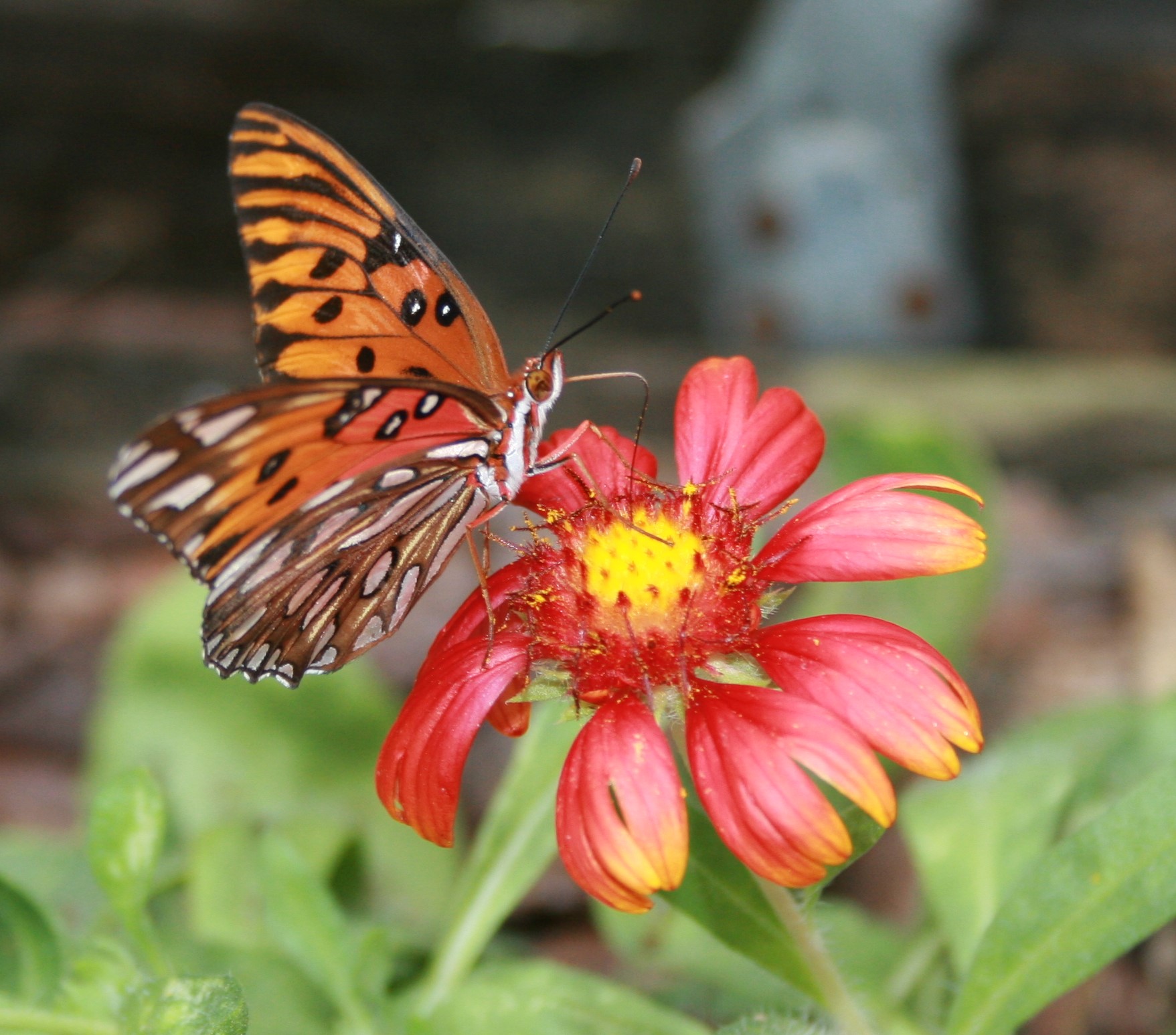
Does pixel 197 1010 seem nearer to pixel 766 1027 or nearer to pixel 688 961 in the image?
pixel 766 1027

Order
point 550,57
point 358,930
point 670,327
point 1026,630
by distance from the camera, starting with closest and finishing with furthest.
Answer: point 358,930
point 1026,630
point 550,57
point 670,327

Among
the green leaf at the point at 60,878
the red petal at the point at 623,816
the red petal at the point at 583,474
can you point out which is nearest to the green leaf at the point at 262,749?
the green leaf at the point at 60,878

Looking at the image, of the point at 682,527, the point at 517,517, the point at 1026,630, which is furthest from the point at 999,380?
the point at 682,527

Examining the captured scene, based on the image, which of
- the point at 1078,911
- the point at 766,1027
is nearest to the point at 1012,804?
the point at 1078,911

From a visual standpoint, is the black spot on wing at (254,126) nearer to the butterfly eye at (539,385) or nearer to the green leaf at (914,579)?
the butterfly eye at (539,385)

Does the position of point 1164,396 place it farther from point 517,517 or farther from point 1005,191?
point 517,517

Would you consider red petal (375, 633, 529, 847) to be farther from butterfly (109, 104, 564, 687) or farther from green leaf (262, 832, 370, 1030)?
green leaf (262, 832, 370, 1030)
